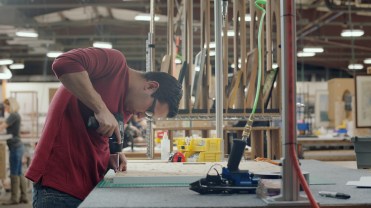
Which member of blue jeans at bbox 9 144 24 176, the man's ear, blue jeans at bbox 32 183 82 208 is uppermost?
the man's ear

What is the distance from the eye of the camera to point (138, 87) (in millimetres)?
2080

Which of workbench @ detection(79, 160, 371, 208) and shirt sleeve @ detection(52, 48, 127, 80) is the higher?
shirt sleeve @ detection(52, 48, 127, 80)

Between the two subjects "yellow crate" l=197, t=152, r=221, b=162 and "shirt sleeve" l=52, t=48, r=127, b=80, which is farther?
"yellow crate" l=197, t=152, r=221, b=162

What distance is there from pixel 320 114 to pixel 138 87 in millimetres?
13091

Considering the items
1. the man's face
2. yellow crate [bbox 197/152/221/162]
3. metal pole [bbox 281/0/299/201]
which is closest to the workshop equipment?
yellow crate [bbox 197/152/221/162]

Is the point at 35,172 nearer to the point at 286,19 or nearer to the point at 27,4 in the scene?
the point at 286,19

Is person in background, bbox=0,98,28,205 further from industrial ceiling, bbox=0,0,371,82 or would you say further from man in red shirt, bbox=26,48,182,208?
man in red shirt, bbox=26,48,182,208

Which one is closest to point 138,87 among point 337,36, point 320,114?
point 337,36

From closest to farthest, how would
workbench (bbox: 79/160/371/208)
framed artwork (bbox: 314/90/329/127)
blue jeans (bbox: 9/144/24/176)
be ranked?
workbench (bbox: 79/160/371/208), blue jeans (bbox: 9/144/24/176), framed artwork (bbox: 314/90/329/127)

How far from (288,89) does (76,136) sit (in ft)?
3.05

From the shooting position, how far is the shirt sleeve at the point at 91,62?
1743 millimetres

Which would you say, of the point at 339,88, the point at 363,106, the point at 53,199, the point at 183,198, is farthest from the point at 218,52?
the point at 339,88

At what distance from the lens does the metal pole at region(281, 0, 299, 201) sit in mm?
1253

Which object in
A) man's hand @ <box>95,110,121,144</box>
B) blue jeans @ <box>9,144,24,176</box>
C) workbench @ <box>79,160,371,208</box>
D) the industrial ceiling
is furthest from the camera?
the industrial ceiling
